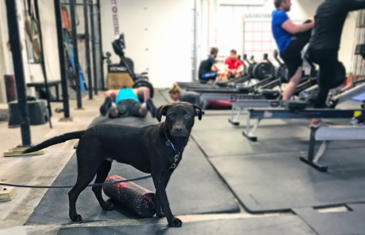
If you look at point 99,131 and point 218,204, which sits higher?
point 99,131

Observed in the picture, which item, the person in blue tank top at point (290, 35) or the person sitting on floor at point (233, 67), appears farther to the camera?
the person sitting on floor at point (233, 67)

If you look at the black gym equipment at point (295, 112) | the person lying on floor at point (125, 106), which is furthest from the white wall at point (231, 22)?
the black gym equipment at point (295, 112)

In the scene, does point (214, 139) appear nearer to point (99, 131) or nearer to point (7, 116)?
point (99, 131)

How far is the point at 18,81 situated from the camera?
7.74ft

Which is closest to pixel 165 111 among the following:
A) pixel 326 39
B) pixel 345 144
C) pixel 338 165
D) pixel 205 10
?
pixel 338 165

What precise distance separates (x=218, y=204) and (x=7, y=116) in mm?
3439

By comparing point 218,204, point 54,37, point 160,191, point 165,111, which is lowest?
A: point 218,204

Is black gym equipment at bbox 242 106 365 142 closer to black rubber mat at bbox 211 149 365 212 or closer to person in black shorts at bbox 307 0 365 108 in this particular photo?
person in black shorts at bbox 307 0 365 108

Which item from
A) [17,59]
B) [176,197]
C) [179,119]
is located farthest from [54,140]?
[17,59]

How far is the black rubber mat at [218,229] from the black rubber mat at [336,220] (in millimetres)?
61

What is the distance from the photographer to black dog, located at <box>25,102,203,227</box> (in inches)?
48.4

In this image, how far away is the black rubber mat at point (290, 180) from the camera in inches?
64.9

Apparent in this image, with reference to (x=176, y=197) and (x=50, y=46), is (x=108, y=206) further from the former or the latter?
(x=50, y=46)

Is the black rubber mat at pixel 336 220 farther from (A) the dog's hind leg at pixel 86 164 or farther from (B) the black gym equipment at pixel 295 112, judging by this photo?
(B) the black gym equipment at pixel 295 112
